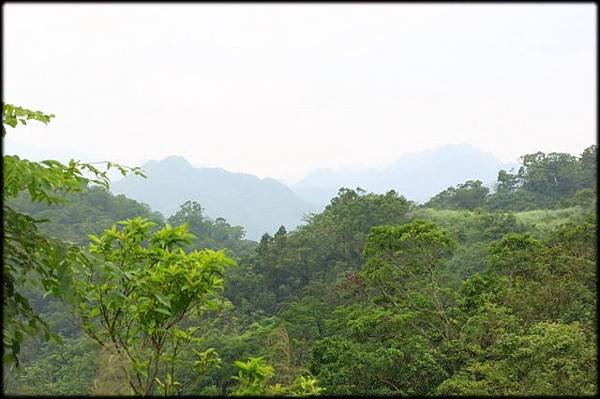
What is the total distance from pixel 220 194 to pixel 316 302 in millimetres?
116381

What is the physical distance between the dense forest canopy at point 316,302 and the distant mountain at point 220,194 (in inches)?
3522

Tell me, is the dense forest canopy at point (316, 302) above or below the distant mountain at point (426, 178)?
below

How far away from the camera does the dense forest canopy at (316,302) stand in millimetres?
2537

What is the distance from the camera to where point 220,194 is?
13262 centimetres

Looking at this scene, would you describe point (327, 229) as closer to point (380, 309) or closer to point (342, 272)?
point (342, 272)

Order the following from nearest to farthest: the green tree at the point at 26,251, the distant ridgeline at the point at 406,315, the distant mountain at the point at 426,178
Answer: the green tree at the point at 26,251
the distant ridgeline at the point at 406,315
the distant mountain at the point at 426,178

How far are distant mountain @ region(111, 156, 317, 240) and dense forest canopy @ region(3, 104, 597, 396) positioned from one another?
294 ft

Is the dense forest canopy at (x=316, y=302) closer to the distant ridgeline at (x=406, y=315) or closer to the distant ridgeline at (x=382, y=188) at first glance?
the distant ridgeline at (x=406, y=315)

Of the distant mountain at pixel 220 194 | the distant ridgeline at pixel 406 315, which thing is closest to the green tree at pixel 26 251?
the distant ridgeline at pixel 406 315

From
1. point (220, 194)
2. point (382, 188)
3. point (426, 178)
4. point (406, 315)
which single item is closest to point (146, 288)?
point (406, 315)

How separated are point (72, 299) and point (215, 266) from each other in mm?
655

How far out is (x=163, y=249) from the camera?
2.86m

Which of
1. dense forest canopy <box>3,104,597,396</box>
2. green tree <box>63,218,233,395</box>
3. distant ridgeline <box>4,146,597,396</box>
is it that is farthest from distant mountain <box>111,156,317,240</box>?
green tree <box>63,218,233,395</box>

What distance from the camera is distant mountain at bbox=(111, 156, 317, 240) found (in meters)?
119
